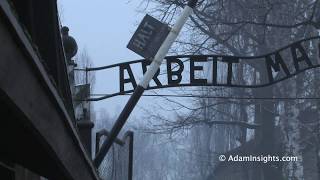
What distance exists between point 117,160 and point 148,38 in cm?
240

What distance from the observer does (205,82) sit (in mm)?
8281

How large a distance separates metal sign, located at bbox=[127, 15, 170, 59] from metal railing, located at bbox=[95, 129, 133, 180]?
4.95 feet

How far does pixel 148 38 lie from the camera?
7340mm

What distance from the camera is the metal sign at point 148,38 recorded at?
286 inches

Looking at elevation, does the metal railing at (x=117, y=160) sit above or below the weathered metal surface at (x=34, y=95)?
below

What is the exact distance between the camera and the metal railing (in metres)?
8.80

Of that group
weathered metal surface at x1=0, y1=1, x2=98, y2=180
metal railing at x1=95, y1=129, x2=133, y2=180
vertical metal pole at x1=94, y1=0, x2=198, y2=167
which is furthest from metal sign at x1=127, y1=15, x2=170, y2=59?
weathered metal surface at x1=0, y1=1, x2=98, y2=180

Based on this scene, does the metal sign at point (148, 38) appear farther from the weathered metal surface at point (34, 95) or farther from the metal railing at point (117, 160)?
the weathered metal surface at point (34, 95)

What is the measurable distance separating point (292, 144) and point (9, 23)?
23.5 m

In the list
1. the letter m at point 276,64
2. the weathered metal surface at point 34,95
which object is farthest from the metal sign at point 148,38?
the weathered metal surface at point 34,95

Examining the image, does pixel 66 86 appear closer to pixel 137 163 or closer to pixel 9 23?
pixel 9 23

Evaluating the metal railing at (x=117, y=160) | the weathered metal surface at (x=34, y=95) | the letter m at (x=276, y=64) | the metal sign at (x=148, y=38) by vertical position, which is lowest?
the metal railing at (x=117, y=160)

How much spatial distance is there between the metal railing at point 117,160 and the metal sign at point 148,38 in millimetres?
1509

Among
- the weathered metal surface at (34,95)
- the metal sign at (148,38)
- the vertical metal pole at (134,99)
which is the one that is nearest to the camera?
the weathered metal surface at (34,95)
